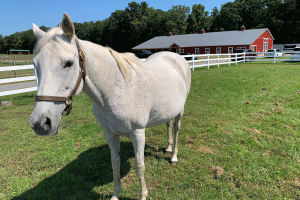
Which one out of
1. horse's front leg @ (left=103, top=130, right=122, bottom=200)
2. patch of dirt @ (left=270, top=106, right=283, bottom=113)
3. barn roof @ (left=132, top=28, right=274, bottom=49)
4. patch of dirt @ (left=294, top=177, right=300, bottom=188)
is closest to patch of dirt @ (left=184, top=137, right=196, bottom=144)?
patch of dirt @ (left=294, top=177, right=300, bottom=188)

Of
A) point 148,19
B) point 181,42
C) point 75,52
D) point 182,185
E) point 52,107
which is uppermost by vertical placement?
point 148,19

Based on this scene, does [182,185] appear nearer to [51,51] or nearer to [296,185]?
[296,185]

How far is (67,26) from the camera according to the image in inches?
60.2

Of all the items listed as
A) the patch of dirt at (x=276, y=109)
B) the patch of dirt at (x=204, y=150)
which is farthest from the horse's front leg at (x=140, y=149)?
the patch of dirt at (x=276, y=109)

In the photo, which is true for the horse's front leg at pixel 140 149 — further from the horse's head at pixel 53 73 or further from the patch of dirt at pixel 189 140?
the patch of dirt at pixel 189 140

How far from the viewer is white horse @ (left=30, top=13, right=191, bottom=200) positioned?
58.8 inches

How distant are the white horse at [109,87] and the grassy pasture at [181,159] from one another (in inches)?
26.1

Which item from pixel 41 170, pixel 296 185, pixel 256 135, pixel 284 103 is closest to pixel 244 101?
pixel 284 103

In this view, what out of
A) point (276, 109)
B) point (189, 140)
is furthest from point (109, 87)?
point (276, 109)

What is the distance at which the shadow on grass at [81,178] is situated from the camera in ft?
8.76

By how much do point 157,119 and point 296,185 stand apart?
216 cm

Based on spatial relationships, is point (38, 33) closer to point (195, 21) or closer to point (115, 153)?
point (115, 153)

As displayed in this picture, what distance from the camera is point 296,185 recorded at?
2.67 m

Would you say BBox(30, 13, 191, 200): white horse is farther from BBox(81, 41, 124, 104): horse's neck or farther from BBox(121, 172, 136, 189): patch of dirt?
BBox(121, 172, 136, 189): patch of dirt
